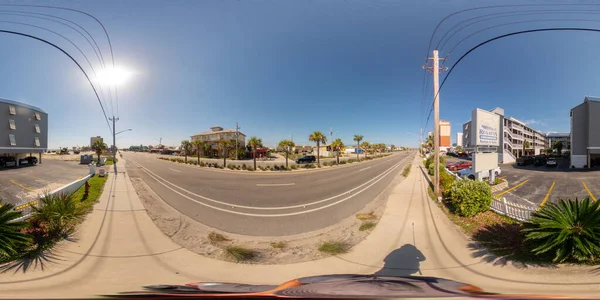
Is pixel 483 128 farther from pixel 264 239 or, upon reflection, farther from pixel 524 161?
pixel 524 161

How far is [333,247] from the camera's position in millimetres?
4371

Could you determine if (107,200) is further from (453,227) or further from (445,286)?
(453,227)

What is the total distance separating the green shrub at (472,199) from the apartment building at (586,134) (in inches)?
1120

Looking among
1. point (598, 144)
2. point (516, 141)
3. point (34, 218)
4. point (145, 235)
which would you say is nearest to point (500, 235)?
point (145, 235)

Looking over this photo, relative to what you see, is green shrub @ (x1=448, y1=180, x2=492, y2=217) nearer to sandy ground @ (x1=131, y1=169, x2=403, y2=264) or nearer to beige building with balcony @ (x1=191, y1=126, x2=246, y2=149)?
sandy ground @ (x1=131, y1=169, x2=403, y2=264)

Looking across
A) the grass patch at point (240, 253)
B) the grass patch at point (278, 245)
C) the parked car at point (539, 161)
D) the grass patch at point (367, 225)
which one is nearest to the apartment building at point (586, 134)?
the parked car at point (539, 161)

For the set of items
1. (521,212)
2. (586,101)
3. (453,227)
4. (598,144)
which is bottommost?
(453,227)

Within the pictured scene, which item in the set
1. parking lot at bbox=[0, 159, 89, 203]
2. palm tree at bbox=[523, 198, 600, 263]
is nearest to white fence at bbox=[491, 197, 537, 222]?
palm tree at bbox=[523, 198, 600, 263]

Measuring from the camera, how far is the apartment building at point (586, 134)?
21.1 m

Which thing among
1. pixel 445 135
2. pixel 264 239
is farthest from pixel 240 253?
pixel 445 135

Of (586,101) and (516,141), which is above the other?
(586,101)

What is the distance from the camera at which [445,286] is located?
2.11 metres

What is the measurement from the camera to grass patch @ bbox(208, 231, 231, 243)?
485 centimetres

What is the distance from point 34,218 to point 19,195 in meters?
5.10
